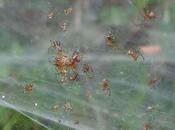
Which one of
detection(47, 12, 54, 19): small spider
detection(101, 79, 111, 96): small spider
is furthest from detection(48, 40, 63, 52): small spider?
detection(101, 79, 111, 96): small spider

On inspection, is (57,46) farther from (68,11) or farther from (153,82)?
(153,82)

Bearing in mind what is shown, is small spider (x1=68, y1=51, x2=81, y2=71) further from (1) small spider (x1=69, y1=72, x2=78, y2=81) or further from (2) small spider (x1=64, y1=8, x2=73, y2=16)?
(2) small spider (x1=64, y1=8, x2=73, y2=16)

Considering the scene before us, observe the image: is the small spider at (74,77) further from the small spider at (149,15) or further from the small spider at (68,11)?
the small spider at (149,15)

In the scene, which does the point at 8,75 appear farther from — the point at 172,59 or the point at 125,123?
the point at 172,59

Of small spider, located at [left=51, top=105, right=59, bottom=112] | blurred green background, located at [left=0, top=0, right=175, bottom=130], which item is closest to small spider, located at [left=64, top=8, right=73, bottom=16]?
blurred green background, located at [left=0, top=0, right=175, bottom=130]

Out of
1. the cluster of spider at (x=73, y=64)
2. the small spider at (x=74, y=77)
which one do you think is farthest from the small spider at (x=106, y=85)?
the small spider at (x=74, y=77)

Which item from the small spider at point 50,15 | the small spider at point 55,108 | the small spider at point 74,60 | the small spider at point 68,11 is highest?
the small spider at point 68,11

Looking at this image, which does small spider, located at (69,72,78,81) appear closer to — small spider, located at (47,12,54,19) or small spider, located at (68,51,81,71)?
small spider, located at (68,51,81,71)

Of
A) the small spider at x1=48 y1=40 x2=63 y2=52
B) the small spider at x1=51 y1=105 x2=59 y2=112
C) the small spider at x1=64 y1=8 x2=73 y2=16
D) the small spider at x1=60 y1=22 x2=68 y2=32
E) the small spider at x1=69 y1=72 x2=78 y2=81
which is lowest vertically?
the small spider at x1=51 y1=105 x2=59 y2=112

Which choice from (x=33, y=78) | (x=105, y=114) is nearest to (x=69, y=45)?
(x=33, y=78)

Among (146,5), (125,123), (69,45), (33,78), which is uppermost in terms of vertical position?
(146,5)

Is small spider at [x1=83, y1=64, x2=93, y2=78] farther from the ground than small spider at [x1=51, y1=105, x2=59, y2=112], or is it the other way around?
small spider at [x1=83, y1=64, x2=93, y2=78]
